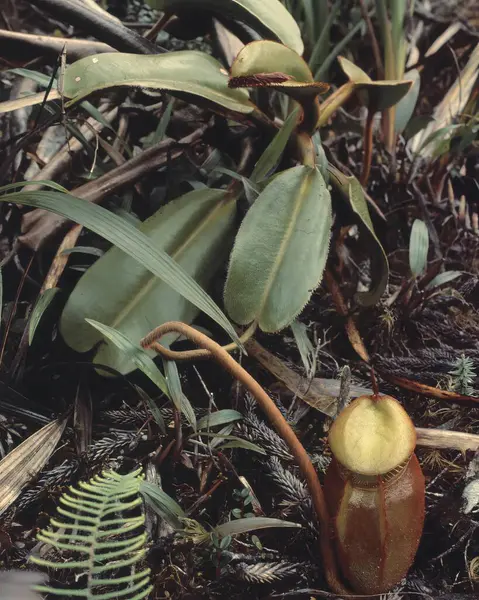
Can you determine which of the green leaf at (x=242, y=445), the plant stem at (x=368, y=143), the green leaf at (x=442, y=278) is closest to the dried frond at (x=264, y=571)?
the green leaf at (x=242, y=445)

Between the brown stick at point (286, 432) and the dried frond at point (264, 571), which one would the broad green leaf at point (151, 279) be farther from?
the dried frond at point (264, 571)

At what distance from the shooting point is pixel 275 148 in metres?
0.98

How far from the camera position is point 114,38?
1.06 metres

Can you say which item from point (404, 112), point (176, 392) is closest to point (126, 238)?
point (176, 392)

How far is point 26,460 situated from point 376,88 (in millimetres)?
878

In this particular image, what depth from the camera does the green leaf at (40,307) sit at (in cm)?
82

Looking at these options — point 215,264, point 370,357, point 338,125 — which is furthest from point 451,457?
point 338,125

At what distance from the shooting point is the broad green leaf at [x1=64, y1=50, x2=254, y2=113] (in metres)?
0.81

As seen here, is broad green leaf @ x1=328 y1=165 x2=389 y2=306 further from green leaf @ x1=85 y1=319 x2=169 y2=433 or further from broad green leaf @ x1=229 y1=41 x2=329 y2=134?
green leaf @ x1=85 y1=319 x2=169 y2=433

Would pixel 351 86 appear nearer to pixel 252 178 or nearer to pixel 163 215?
pixel 252 178

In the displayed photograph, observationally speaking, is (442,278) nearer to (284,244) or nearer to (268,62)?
(284,244)

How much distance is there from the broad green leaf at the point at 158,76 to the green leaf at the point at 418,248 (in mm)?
409

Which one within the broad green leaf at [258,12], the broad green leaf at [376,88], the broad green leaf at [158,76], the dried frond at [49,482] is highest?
the broad green leaf at [258,12]

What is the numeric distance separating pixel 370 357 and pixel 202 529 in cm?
46
